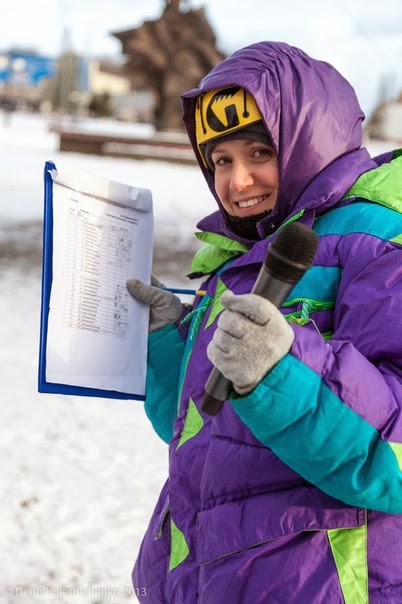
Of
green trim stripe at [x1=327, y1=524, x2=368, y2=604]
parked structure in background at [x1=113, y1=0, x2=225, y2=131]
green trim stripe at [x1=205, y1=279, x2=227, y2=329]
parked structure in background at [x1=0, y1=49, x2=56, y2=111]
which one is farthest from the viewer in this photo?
parked structure in background at [x1=0, y1=49, x2=56, y2=111]

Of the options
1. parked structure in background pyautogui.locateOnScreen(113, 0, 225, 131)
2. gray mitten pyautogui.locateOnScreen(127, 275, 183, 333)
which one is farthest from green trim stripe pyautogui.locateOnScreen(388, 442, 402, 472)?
parked structure in background pyautogui.locateOnScreen(113, 0, 225, 131)

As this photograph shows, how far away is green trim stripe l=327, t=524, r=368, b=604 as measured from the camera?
3.88 feet

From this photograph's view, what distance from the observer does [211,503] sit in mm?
1334

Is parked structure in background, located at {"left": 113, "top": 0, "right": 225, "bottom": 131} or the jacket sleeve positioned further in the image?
parked structure in background, located at {"left": 113, "top": 0, "right": 225, "bottom": 131}

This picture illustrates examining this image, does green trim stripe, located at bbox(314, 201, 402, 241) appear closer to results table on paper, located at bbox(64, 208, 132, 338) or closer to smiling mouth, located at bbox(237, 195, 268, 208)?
smiling mouth, located at bbox(237, 195, 268, 208)

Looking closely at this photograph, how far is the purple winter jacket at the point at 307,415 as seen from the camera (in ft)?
3.47

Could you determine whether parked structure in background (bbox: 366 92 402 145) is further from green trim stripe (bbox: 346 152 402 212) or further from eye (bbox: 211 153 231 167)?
green trim stripe (bbox: 346 152 402 212)

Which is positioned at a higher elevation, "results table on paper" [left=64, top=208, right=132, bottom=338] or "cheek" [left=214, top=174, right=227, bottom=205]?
"cheek" [left=214, top=174, right=227, bottom=205]

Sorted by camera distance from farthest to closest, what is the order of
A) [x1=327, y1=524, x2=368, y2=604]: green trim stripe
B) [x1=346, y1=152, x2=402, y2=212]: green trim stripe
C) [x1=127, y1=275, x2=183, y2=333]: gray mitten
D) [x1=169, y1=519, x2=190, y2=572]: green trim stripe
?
[x1=127, y1=275, x2=183, y2=333]: gray mitten
[x1=169, y1=519, x2=190, y2=572]: green trim stripe
[x1=346, y1=152, x2=402, y2=212]: green trim stripe
[x1=327, y1=524, x2=368, y2=604]: green trim stripe

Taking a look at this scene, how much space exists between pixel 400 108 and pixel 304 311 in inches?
2181

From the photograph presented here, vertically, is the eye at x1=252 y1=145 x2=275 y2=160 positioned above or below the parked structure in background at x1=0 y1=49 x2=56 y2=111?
above

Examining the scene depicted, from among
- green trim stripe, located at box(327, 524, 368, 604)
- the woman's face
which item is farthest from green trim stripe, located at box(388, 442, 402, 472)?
the woman's face

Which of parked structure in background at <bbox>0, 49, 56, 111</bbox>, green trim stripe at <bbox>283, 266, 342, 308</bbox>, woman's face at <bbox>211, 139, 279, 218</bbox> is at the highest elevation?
woman's face at <bbox>211, 139, 279, 218</bbox>

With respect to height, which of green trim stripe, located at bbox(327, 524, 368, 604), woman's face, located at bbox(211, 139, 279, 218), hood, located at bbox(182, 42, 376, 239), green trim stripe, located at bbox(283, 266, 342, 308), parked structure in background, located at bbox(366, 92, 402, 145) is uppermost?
hood, located at bbox(182, 42, 376, 239)
